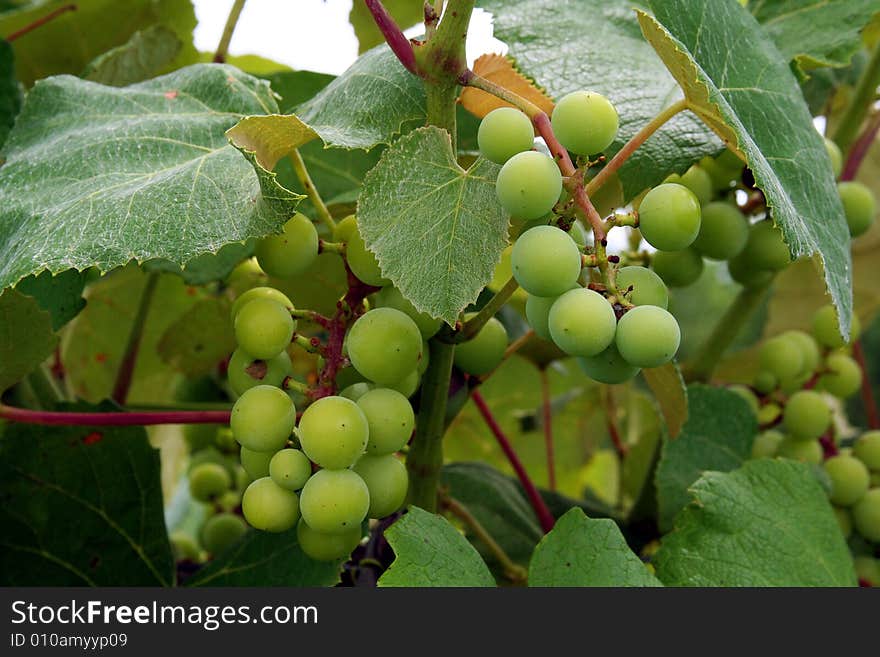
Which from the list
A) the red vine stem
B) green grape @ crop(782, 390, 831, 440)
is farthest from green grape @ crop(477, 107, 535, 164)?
green grape @ crop(782, 390, 831, 440)

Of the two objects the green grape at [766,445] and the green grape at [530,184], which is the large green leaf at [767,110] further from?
the green grape at [766,445]

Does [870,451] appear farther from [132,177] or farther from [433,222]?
[132,177]

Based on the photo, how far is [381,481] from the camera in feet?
1.85

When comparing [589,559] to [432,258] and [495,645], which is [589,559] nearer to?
[495,645]

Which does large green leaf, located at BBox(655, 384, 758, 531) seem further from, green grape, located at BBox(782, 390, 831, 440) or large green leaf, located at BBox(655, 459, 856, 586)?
large green leaf, located at BBox(655, 459, 856, 586)

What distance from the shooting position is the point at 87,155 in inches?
23.2

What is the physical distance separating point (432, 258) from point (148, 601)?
249 mm

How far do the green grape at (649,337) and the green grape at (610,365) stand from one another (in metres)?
0.03

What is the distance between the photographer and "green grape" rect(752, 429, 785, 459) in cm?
90

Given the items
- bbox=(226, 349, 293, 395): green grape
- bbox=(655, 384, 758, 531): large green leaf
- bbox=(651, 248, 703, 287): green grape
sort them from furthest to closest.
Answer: bbox=(655, 384, 758, 531): large green leaf < bbox=(651, 248, 703, 287): green grape < bbox=(226, 349, 293, 395): green grape

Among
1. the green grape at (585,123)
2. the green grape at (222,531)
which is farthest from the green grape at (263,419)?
the green grape at (222,531)

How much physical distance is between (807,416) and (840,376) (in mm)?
106

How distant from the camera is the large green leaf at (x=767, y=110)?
21.0 inches

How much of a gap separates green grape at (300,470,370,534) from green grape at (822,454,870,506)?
51 centimetres
